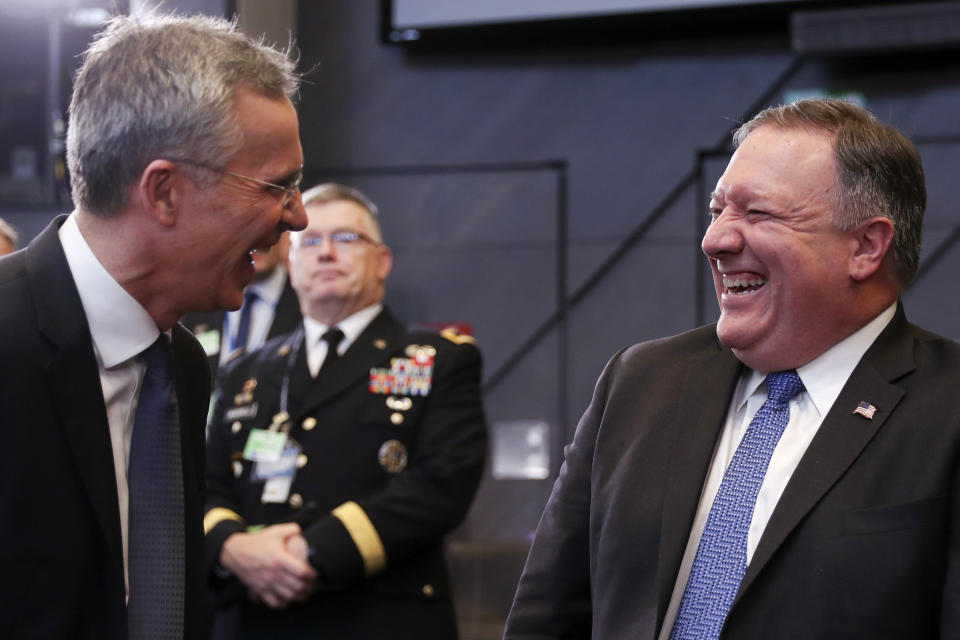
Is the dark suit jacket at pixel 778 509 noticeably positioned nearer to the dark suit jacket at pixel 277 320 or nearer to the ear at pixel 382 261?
the ear at pixel 382 261

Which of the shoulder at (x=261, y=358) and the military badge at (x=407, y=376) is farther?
the shoulder at (x=261, y=358)

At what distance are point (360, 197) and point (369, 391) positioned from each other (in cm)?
59

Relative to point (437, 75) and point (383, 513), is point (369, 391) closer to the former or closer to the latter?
point (383, 513)

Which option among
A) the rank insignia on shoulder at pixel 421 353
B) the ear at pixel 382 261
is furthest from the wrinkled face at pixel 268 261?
the rank insignia on shoulder at pixel 421 353

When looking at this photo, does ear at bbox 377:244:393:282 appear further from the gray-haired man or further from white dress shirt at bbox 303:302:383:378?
the gray-haired man

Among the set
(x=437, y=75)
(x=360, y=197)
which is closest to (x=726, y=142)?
(x=437, y=75)

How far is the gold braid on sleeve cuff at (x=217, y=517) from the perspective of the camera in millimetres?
3000

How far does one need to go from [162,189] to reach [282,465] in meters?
1.53

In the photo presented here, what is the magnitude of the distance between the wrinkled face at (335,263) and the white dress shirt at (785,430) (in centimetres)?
150

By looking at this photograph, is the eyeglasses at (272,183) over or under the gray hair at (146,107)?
under

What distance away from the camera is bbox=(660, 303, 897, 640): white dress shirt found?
1.83 metres

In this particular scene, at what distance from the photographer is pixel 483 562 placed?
4.61 m

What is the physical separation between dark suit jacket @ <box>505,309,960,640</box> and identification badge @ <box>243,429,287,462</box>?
1.24 meters

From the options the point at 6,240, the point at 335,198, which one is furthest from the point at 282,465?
the point at 6,240
